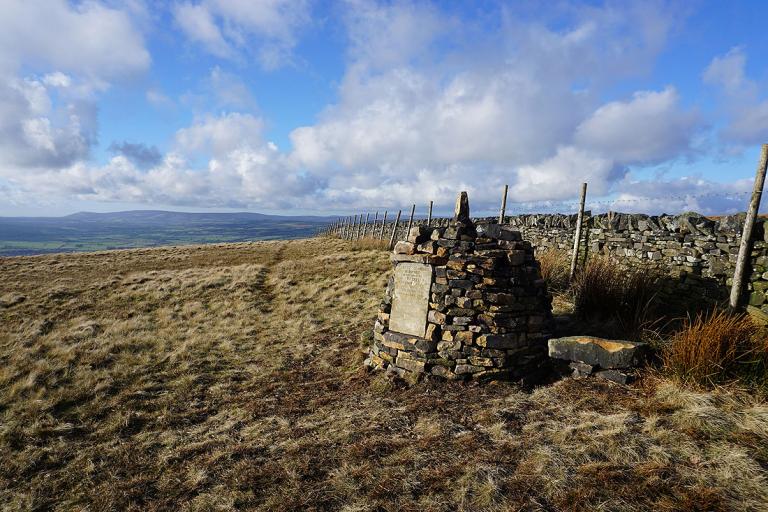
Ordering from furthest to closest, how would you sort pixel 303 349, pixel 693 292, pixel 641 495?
pixel 303 349
pixel 693 292
pixel 641 495

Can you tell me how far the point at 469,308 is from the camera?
651 cm

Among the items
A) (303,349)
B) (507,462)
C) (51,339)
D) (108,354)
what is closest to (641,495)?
(507,462)

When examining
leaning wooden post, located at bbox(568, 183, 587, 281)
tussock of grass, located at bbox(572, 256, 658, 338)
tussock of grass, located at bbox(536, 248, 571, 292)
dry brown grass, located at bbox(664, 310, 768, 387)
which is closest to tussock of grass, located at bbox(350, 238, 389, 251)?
tussock of grass, located at bbox(536, 248, 571, 292)

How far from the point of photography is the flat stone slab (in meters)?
5.81

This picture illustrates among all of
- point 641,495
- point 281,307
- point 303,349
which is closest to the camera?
point 641,495

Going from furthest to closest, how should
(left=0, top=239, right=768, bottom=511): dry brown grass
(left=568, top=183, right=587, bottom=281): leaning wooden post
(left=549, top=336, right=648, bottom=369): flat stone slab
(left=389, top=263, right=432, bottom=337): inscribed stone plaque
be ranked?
(left=568, top=183, right=587, bottom=281): leaning wooden post
(left=389, top=263, right=432, bottom=337): inscribed stone plaque
(left=549, top=336, right=648, bottom=369): flat stone slab
(left=0, top=239, right=768, bottom=511): dry brown grass

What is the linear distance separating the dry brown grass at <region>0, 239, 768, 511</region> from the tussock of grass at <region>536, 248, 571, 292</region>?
4.84 metres

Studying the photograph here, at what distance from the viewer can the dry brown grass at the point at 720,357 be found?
17.1 ft

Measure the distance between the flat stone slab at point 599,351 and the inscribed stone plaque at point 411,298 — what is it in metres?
2.17

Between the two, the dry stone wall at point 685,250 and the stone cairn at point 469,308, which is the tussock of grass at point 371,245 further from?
the stone cairn at point 469,308

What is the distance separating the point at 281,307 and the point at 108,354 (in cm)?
507

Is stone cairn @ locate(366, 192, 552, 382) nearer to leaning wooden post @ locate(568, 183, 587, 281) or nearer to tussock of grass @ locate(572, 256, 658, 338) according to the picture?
tussock of grass @ locate(572, 256, 658, 338)

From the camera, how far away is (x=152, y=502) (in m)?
4.37

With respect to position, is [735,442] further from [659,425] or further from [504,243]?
[504,243]
